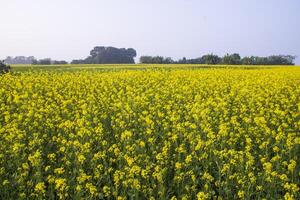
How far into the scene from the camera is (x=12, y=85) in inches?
685

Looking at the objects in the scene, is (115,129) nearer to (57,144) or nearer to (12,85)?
(57,144)

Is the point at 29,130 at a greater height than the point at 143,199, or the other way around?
the point at 29,130

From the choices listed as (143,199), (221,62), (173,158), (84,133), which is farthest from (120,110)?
(221,62)

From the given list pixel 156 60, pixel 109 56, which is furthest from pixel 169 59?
pixel 109 56

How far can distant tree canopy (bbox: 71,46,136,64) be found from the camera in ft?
336

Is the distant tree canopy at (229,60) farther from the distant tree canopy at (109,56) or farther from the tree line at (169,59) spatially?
the distant tree canopy at (109,56)

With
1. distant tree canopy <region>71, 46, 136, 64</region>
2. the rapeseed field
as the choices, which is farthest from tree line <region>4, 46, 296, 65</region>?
the rapeseed field

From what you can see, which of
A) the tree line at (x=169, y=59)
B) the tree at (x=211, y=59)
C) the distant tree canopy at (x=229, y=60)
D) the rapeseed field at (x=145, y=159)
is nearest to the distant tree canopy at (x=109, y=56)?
the tree line at (x=169, y=59)

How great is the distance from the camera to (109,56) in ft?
358

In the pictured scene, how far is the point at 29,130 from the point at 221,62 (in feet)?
175

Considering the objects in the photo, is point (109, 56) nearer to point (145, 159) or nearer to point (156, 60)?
point (156, 60)

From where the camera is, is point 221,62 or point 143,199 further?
point 221,62

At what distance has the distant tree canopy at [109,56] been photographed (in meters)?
102

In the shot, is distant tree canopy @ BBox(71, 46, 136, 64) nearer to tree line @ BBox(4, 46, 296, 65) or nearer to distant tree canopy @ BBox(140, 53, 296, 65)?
tree line @ BBox(4, 46, 296, 65)
